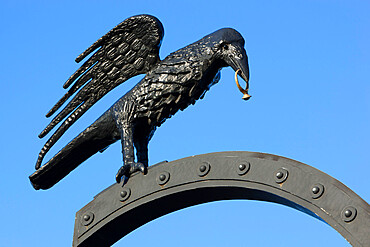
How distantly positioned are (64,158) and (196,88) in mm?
839

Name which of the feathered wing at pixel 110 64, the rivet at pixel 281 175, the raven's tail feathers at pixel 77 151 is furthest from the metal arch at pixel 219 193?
the feathered wing at pixel 110 64

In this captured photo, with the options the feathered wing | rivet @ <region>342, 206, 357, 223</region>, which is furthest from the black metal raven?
rivet @ <region>342, 206, 357, 223</region>

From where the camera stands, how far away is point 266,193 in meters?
2.45

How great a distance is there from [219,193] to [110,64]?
137 cm

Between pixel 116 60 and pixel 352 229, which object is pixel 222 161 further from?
pixel 116 60

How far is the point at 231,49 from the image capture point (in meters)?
3.46

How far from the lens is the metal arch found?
7.40ft

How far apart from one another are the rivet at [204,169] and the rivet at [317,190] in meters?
0.48

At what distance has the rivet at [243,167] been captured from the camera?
2.50m

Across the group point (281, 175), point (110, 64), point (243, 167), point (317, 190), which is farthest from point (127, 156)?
point (317, 190)

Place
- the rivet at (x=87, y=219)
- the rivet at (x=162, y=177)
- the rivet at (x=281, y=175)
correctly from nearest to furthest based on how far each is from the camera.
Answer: the rivet at (x=281, y=175), the rivet at (x=162, y=177), the rivet at (x=87, y=219)

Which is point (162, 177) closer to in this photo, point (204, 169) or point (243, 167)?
point (204, 169)

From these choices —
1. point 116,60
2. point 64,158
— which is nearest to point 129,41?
point 116,60

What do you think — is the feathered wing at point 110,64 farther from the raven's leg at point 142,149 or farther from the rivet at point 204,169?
the rivet at point 204,169
